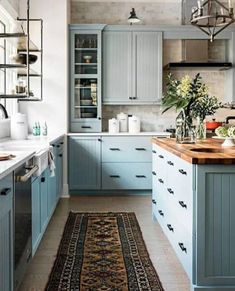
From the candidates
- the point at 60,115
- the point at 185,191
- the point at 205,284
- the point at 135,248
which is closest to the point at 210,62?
the point at 60,115

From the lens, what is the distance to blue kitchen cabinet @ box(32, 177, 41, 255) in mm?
3293

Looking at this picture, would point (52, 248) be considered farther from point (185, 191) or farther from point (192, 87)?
point (192, 87)

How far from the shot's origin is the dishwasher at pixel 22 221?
2.51 m

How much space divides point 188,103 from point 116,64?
2.57m

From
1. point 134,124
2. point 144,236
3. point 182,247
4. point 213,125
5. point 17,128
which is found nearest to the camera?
point 182,247

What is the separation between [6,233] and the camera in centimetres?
224

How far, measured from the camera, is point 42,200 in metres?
3.86

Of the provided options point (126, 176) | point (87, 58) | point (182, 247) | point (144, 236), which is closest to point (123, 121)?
point (126, 176)

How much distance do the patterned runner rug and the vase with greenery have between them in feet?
3.52

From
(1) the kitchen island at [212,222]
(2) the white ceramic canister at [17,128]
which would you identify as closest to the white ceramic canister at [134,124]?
(2) the white ceramic canister at [17,128]

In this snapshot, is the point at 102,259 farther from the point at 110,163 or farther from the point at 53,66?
the point at 53,66

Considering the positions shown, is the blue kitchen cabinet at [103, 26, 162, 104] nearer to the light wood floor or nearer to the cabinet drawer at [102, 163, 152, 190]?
the cabinet drawer at [102, 163, 152, 190]

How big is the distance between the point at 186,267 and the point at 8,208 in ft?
4.12

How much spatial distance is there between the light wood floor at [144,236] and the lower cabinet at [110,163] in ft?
0.67
